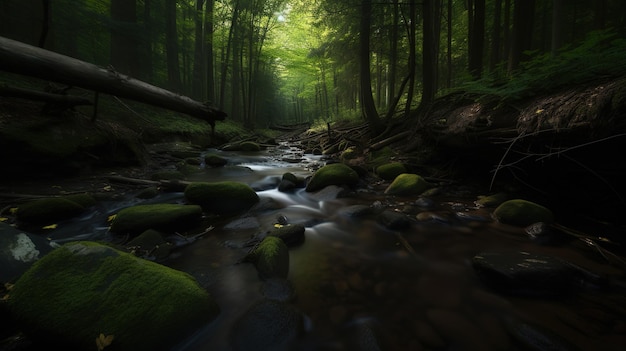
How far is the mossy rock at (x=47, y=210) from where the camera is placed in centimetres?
360

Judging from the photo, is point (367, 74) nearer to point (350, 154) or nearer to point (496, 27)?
point (350, 154)

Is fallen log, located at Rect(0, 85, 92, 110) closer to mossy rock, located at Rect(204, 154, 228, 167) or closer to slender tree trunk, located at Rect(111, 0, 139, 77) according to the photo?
mossy rock, located at Rect(204, 154, 228, 167)

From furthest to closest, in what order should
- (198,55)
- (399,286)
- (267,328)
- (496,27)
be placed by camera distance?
(198,55) < (496,27) < (399,286) < (267,328)

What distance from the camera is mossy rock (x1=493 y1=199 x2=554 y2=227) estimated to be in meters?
3.81

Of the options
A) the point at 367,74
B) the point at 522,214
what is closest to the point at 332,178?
the point at 522,214

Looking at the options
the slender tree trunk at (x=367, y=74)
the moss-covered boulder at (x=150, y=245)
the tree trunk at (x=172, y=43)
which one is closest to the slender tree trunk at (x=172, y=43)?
the tree trunk at (x=172, y=43)

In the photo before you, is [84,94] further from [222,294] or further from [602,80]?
[602,80]

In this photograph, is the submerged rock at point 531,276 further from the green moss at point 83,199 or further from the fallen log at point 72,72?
the fallen log at point 72,72

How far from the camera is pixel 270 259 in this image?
277 cm

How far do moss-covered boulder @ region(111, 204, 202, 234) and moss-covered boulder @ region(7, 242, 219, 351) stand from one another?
1503mm

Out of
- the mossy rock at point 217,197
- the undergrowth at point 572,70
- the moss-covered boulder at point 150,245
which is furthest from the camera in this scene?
the mossy rock at point 217,197

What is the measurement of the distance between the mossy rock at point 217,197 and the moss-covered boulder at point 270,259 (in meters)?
1.88

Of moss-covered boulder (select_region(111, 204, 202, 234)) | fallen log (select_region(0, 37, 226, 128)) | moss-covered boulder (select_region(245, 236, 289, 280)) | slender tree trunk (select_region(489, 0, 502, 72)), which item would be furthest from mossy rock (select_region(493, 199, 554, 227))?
slender tree trunk (select_region(489, 0, 502, 72))

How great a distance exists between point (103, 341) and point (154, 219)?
223 cm
